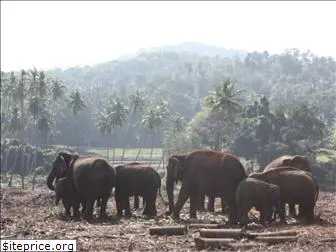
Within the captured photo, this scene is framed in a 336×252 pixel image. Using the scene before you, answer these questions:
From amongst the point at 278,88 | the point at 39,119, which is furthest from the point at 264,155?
the point at 278,88

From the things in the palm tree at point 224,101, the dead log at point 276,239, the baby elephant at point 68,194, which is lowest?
the baby elephant at point 68,194

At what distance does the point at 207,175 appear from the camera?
15.6 m

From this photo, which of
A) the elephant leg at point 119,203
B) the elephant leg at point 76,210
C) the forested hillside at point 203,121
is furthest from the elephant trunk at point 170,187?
the forested hillside at point 203,121

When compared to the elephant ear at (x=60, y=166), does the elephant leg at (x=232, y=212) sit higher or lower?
lower

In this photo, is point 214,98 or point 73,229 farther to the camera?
point 214,98

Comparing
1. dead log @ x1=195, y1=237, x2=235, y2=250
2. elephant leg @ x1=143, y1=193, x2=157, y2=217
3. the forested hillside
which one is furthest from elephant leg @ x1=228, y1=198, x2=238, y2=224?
the forested hillside

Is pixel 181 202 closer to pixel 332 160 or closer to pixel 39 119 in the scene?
pixel 332 160

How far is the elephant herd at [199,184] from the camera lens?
45.6ft

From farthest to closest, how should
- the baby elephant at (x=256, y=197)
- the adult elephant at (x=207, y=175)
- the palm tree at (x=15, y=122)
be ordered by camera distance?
1. the palm tree at (x=15, y=122)
2. the adult elephant at (x=207, y=175)
3. the baby elephant at (x=256, y=197)

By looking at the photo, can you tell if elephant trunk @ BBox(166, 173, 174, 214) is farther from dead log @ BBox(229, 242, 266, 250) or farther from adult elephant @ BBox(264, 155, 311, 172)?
dead log @ BBox(229, 242, 266, 250)

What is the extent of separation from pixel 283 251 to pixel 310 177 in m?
5.54

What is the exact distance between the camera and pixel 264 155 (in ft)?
192

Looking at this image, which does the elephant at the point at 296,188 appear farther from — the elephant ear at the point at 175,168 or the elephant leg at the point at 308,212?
the elephant ear at the point at 175,168

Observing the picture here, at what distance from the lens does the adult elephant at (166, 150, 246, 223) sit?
15.0m
